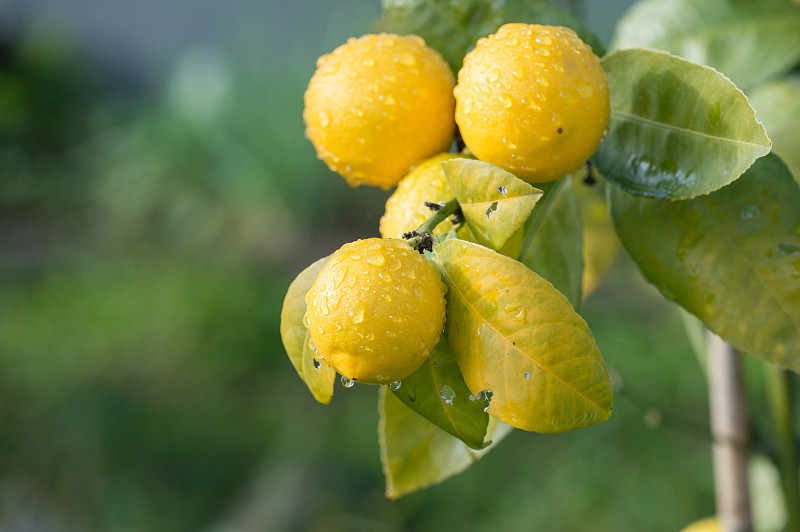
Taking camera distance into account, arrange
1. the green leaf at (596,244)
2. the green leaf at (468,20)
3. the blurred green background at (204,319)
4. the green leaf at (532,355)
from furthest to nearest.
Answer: the blurred green background at (204,319) → the green leaf at (596,244) → the green leaf at (468,20) → the green leaf at (532,355)

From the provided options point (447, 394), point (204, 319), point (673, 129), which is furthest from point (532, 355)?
point (204, 319)

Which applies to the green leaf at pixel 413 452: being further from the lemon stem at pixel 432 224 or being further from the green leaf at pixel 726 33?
the green leaf at pixel 726 33

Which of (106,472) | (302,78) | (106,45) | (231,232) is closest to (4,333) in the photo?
(106,472)

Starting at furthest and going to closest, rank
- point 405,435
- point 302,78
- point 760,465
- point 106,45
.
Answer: point 106,45
point 302,78
point 760,465
point 405,435

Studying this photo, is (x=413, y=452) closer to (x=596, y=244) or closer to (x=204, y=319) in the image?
(x=596, y=244)

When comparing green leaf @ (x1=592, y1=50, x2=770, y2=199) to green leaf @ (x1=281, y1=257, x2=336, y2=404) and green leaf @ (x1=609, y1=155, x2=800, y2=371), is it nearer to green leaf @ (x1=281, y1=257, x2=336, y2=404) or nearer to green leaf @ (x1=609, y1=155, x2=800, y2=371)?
green leaf @ (x1=609, y1=155, x2=800, y2=371)

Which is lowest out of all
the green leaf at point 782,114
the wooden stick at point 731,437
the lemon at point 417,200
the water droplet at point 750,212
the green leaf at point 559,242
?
the wooden stick at point 731,437

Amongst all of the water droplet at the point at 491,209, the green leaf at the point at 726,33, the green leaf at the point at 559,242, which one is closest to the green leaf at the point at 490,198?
the water droplet at the point at 491,209

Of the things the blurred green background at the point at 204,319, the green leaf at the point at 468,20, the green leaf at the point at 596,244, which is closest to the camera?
the green leaf at the point at 468,20

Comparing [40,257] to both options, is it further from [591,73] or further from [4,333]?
[591,73]
